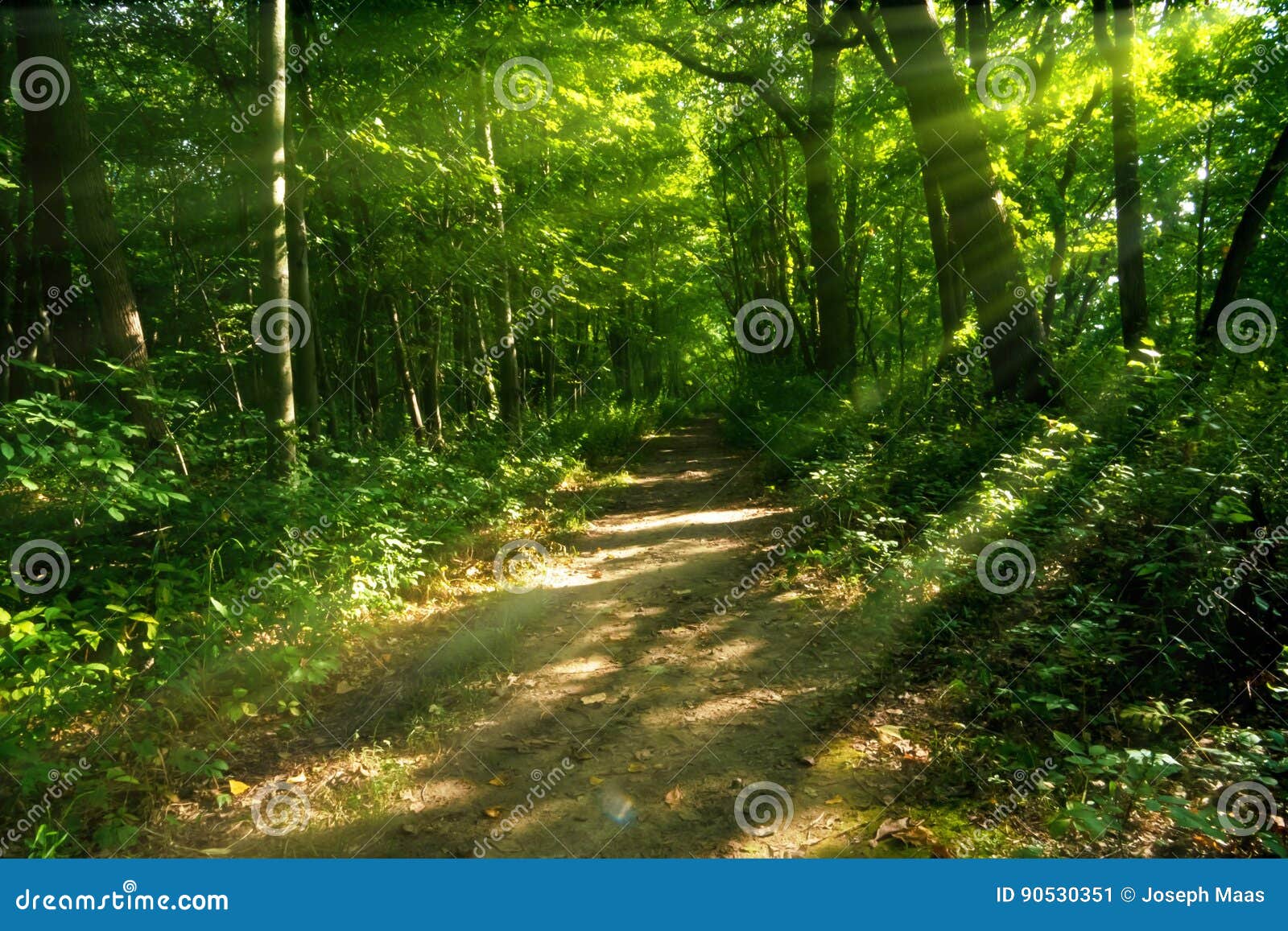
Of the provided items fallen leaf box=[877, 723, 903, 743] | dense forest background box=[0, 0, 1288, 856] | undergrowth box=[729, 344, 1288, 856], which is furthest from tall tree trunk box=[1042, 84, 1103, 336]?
fallen leaf box=[877, 723, 903, 743]

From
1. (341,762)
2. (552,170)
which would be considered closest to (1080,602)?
(341,762)

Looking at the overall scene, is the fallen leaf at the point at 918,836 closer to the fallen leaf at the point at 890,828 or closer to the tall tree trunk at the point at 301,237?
the fallen leaf at the point at 890,828

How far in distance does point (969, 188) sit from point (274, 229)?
26.4ft

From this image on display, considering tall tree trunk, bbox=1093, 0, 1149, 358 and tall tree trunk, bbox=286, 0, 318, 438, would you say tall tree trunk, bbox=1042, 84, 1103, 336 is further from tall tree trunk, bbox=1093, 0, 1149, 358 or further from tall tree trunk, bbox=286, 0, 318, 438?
tall tree trunk, bbox=286, 0, 318, 438

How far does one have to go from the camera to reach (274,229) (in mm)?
6840

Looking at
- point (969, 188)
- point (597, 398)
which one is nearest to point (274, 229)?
point (969, 188)

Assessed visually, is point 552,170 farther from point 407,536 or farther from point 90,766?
point 90,766

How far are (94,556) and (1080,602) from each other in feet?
23.7

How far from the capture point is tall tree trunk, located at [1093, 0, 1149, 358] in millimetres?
8883

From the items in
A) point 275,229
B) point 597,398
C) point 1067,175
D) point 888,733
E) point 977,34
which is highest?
point 977,34

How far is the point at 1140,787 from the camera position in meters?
3.10

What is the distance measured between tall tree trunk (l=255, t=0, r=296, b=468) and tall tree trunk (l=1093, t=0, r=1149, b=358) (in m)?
10.0

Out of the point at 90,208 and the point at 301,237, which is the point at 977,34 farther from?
the point at 90,208

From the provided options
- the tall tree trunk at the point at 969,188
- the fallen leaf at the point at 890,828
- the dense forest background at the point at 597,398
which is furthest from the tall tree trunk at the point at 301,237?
the tall tree trunk at the point at 969,188
